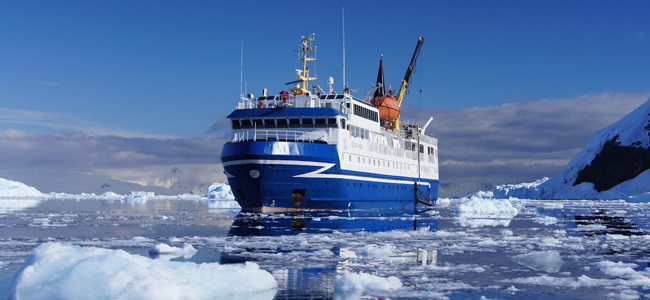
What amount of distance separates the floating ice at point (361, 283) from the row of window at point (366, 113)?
3027 cm

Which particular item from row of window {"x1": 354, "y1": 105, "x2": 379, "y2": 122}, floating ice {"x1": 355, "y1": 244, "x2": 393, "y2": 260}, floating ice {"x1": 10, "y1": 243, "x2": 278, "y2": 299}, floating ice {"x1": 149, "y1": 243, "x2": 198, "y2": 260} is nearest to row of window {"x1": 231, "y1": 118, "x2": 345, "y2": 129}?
row of window {"x1": 354, "y1": 105, "x2": 379, "y2": 122}

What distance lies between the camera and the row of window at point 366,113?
4006 centimetres

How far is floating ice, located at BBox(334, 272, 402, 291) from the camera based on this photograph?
9.57 meters

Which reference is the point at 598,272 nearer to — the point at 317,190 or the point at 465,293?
the point at 465,293

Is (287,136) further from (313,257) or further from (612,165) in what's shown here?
(612,165)

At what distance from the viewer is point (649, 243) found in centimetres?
1753

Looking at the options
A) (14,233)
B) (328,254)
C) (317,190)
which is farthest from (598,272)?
(317,190)

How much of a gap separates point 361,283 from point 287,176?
23221 millimetres

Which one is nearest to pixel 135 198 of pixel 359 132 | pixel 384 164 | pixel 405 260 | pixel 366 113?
pixel 384 164

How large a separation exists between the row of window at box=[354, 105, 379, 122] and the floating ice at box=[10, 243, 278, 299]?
30.8m

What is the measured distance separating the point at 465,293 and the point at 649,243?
11569 millimetres

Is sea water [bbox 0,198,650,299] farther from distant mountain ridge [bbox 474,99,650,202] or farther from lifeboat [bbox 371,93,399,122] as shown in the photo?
distant mountain ridge [bbox 474,99,650,202]

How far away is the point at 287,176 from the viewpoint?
32.7m

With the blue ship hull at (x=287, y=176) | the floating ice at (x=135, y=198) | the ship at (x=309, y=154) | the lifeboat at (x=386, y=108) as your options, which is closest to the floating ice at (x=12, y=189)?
the floating ice at (x=135, y=198)
